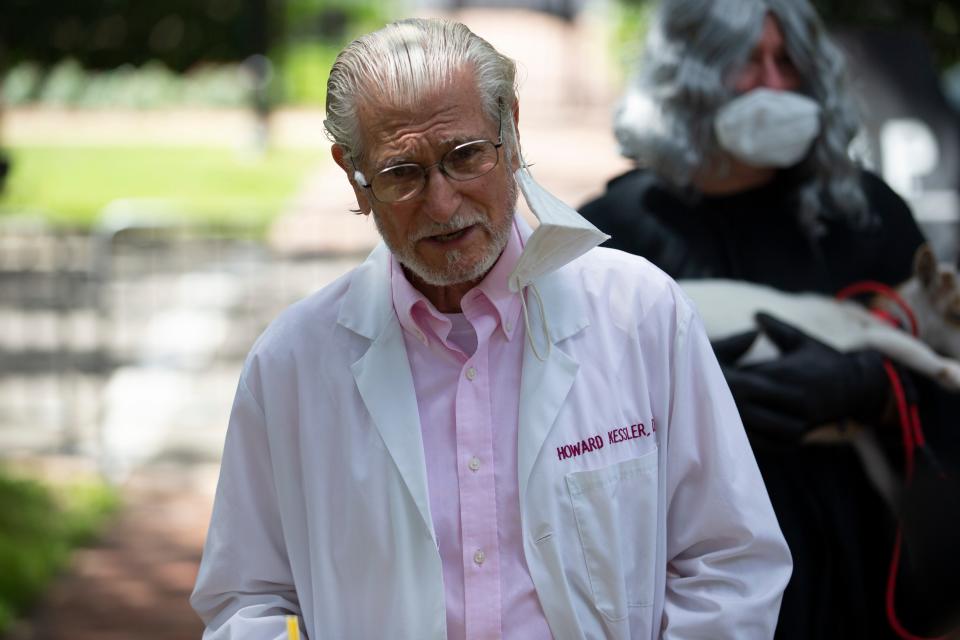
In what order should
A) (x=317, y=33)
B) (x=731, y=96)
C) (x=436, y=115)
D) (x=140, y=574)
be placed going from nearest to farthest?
(x=436, y=115) → (x=731, y=96) → (x=140, y=574) → (x=317, y=33)

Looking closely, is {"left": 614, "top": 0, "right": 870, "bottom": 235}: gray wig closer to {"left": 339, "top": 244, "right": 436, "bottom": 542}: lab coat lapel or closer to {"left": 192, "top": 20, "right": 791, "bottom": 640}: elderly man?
{"left": 192, "top": 20, "right": 791, "bottom": 640}: elderly man

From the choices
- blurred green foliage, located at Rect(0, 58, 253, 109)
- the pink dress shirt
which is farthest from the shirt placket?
blurred green foliage, located at Rect(0, 58, 253, 109)

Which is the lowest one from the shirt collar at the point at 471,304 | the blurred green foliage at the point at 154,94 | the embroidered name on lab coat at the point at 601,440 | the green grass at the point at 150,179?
the embroidered name on lab coat at the point at 601,440

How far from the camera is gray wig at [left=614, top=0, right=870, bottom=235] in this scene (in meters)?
3.19

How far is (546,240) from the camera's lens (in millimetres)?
2201

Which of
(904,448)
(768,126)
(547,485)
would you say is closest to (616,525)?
(547,485)

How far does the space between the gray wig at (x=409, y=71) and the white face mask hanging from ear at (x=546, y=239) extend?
0.30 feet

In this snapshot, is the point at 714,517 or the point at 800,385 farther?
the point at 800,385

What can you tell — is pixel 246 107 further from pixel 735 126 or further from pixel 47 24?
pixel 735 126

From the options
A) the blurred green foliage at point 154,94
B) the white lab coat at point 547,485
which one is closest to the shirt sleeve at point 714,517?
the white lab coat at point 547,485

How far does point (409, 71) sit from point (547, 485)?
725 mm

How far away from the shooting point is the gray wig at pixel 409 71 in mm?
2162

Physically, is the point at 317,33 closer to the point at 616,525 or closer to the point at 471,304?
the point at 471,304

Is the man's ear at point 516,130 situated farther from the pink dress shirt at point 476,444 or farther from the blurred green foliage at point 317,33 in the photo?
the blurred green foliage at point 317,33
